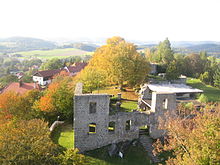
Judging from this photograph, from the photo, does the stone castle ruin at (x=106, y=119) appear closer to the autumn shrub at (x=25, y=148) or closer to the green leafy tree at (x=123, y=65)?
the autumn shrub at (x=25, y=148)

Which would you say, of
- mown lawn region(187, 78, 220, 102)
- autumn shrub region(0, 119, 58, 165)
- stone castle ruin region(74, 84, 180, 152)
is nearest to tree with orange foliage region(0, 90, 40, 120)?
autumn shrub region(0, 119, 58, 165)

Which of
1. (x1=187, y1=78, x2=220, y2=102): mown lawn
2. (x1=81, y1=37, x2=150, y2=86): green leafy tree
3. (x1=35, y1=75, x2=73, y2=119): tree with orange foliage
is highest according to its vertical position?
(x1=81, y1=37, x2=150, y2=86): green leafy tree

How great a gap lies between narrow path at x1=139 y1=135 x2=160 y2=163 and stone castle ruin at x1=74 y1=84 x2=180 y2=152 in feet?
2.24

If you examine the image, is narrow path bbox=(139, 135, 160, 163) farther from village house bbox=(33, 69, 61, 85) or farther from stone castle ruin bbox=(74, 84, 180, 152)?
village house bbox=(33, 69, 61, 85)

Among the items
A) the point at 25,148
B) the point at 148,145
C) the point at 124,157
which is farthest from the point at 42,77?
the point at 124,157

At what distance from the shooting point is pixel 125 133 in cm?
2316

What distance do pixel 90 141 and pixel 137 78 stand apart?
1876 cm

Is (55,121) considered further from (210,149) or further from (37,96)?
(210,149)

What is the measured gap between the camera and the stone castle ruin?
69.7 feet

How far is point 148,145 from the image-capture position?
75.1 feet

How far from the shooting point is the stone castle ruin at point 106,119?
21.2m

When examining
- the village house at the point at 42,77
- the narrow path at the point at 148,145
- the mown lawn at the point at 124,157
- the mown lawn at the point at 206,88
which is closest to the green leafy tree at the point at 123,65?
the narrow path at the point at 148,145

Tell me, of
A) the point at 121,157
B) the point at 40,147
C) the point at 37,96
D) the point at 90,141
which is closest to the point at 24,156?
the point at 40,147

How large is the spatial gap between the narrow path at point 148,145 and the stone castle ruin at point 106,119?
2.24 ft
